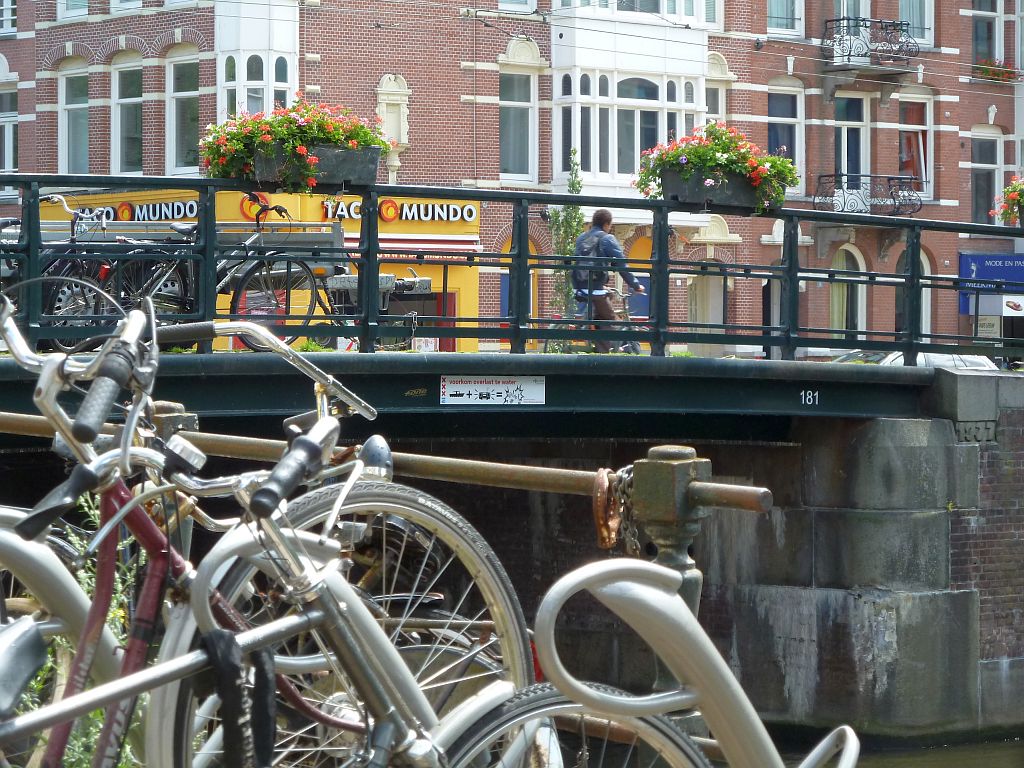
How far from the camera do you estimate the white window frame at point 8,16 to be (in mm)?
28344

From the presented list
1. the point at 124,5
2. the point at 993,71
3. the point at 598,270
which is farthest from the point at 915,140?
the point at 598,270

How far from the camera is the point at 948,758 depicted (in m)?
12.1

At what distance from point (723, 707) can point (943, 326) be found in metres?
31.1

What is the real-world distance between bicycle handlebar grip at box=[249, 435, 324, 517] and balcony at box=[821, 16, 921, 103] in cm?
3119

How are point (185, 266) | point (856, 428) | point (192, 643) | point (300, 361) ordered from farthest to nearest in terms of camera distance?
point (856, 428) < point (185, 266) < point (300, 361) < point (192, 643)

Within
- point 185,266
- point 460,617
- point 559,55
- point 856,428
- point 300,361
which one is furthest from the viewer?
point 559,55

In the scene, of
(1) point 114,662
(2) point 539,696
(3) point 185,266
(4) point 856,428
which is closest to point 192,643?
(1) point 114,662

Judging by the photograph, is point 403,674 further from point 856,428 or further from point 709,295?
point 709,295

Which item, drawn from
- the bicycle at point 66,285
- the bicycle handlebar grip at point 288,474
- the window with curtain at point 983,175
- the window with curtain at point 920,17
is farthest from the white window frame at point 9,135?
the bicycle handlebar grip at point 288,474

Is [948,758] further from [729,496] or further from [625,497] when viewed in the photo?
[729,496]

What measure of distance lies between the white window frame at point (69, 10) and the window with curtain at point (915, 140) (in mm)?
17168

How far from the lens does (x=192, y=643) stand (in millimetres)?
2391

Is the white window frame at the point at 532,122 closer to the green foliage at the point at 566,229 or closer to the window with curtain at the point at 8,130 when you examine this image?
the green foliage at the point at 566,229

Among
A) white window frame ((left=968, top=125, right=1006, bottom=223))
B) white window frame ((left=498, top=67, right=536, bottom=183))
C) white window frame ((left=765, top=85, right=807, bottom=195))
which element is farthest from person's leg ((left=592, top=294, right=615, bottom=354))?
white window frame ((left=968, top=125, right=1006, bottom=223))
